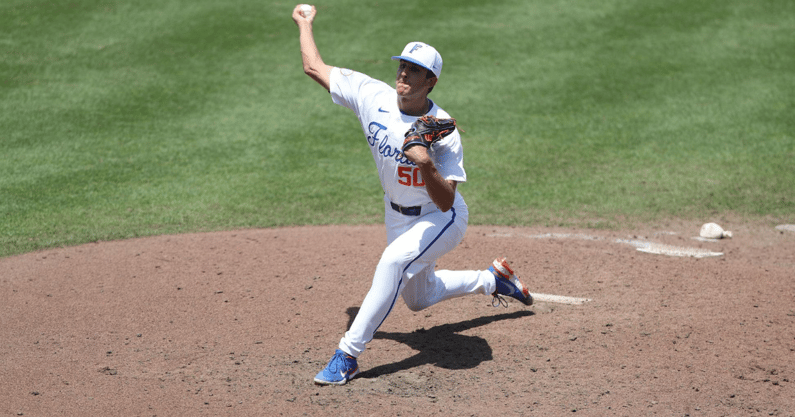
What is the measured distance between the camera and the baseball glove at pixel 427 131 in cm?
380

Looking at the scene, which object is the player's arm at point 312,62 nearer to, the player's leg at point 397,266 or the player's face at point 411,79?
the player's face at point 411,79

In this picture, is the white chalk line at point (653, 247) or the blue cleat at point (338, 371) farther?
the white chalk line at point (653, 247)

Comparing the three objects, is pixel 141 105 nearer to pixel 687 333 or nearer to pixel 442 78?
pixel 442 78

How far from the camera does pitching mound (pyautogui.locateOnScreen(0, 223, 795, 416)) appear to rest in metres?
3.80

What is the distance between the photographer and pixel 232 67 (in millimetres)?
10008

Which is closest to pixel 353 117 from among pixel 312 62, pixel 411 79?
pixel 312 62

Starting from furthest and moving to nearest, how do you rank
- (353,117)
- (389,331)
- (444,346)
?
1. (353,117)
2. (389,331)
3. (444,346)

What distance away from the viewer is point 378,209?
722 cm

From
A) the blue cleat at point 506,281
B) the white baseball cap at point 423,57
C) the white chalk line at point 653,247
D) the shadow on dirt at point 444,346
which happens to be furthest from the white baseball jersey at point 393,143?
the white chalk line at point 653,247

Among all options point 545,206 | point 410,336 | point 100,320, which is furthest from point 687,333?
point 100,320

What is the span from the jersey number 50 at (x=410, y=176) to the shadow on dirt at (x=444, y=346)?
3.36 ft

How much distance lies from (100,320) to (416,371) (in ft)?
6.85

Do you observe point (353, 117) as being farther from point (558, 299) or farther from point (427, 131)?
point (427, 131)

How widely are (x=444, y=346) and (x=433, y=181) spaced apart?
3.99ft
